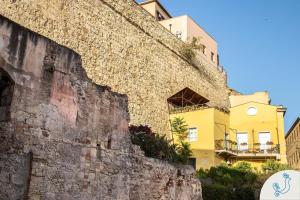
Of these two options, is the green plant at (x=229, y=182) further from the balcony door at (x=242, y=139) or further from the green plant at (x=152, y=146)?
the green plant at (x=152, y=146)

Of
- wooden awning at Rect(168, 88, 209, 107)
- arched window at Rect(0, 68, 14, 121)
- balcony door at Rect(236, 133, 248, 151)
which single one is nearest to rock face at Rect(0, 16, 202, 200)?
arched window at Rect(0, 68, 14, 121)

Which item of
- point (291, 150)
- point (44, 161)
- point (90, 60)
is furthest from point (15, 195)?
point (291, 150)

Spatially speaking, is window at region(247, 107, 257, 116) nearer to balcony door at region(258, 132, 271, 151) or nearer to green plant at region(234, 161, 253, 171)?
balcony door at region(258, 132, 271, 151)

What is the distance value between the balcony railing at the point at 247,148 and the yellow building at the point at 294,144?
2071 centimetres

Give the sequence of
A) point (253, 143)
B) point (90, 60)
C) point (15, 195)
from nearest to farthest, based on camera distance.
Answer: point (15, 195)
point (90, 60)
point (253, 143)

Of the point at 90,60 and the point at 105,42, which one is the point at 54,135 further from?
the point at 105,42

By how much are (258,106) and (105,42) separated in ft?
44.8

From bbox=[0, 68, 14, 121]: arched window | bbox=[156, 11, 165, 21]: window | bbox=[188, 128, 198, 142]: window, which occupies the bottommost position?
bbox=[0, 68, 14, 121]: arched window

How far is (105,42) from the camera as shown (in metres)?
24.9

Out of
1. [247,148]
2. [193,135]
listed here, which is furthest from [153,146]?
[247,148]

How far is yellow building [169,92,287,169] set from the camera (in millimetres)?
28891

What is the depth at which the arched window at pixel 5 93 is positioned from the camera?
26.3 feet

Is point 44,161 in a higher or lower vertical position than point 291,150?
lower

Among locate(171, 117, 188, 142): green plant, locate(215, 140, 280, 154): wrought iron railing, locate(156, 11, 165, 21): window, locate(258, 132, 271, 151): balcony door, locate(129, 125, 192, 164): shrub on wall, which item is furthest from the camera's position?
locate(156, 11, 165, 21): window
